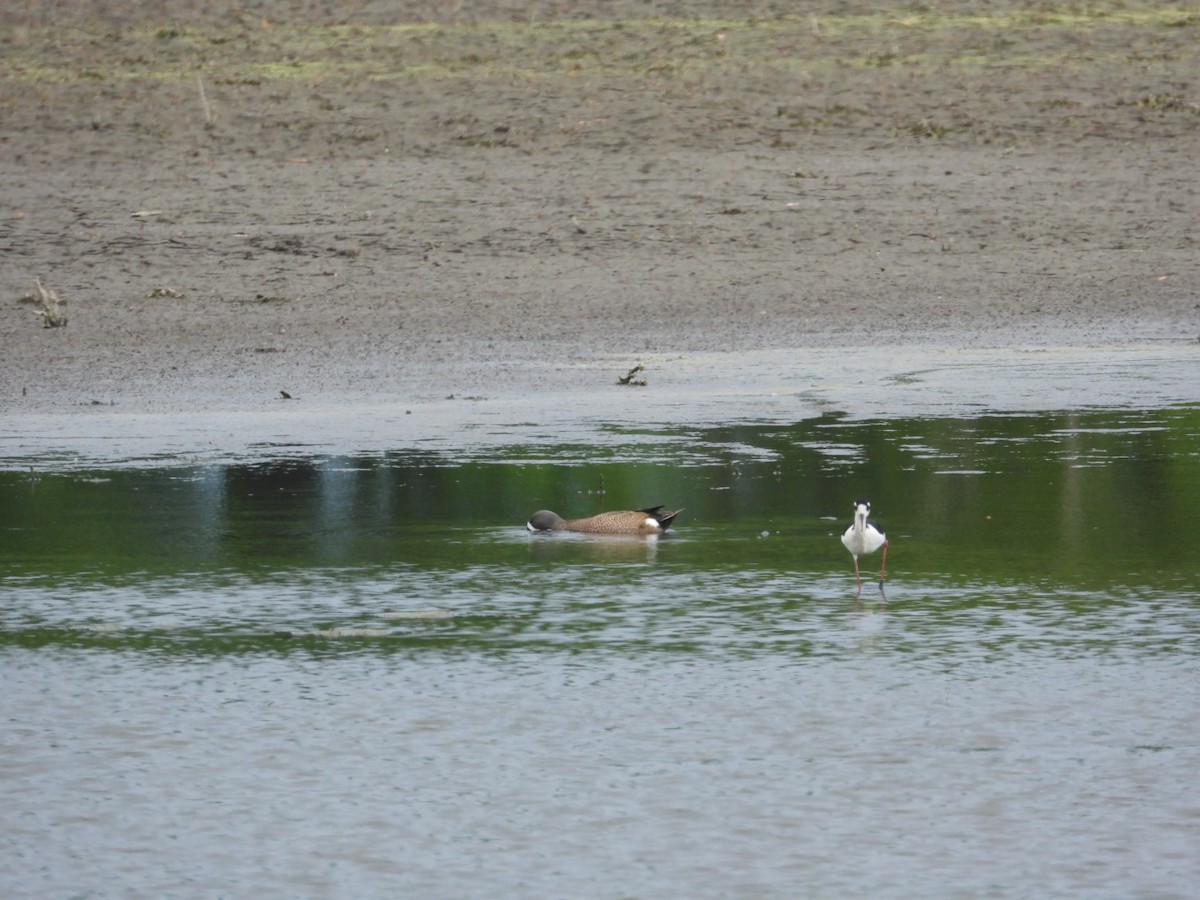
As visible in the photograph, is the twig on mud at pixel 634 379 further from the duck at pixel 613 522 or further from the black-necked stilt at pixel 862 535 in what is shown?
the black-necked stilt at pixel 862 535

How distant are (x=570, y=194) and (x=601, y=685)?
43.8 feet

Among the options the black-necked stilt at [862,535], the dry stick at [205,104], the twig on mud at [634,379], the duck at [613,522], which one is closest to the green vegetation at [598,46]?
the dry stick at [205,104]

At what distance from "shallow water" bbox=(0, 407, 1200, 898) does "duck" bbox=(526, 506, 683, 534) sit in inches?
2.7

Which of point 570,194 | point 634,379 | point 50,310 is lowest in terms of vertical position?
point 634,379

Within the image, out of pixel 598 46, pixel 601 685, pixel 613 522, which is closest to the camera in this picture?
pixel 601 685

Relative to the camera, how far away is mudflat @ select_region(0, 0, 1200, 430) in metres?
15.6

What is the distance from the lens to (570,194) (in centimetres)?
1947

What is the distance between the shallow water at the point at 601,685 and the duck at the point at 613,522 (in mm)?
67

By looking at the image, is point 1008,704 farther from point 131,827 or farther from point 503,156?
point 503,156

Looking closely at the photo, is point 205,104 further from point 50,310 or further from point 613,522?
point 613,522

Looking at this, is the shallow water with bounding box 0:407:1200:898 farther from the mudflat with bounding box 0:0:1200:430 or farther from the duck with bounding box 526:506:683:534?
the mudflat with bounding box 0:0:1200:430

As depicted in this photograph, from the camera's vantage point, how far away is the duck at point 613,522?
8.88 metres

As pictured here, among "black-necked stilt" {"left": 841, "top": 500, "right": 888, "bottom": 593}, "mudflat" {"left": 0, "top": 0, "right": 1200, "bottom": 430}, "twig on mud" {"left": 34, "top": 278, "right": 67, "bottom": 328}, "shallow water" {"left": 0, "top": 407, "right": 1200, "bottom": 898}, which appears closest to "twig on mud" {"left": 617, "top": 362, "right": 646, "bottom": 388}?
"mudflat" {"left": 0, "top": 0, "right": 1200, "bottom": 430}

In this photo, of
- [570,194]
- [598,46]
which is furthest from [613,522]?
[598,46]
